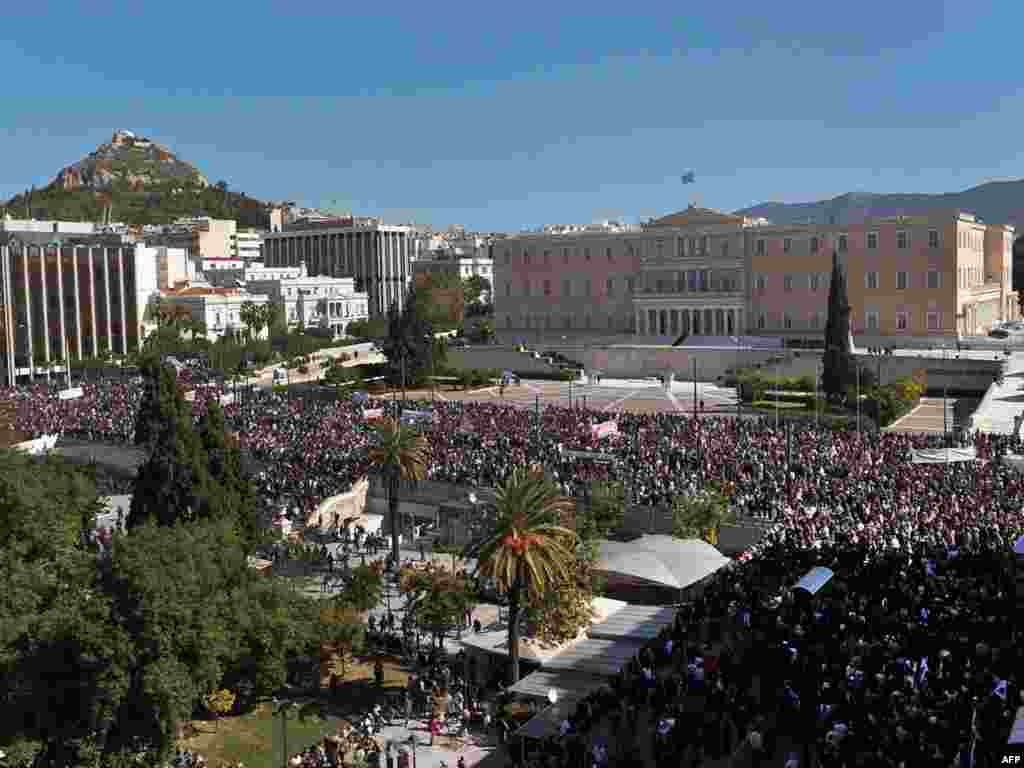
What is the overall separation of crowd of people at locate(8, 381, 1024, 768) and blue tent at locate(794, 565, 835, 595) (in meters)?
0.22

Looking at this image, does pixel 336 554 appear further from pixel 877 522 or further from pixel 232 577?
pixel 877 522

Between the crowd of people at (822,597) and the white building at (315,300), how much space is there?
61.2 metres

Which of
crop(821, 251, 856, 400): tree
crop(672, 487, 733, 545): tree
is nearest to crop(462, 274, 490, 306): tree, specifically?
crop(821, 251, 856, 400): tree

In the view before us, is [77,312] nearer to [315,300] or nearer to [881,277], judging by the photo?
[315,300]

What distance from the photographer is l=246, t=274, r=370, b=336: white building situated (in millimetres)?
99438

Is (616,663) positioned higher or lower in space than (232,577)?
lower

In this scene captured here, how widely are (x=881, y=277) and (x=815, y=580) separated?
5287cm

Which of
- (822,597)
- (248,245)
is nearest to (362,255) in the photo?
(248,245)

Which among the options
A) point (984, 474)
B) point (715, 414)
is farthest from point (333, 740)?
point (715, 414)

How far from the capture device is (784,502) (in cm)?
2997

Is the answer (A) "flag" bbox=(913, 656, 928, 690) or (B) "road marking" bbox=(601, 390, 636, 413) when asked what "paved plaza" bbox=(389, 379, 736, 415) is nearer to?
(B) "road marking" bbox=(601, 390, 636, 413)

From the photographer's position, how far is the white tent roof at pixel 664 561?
2423cm

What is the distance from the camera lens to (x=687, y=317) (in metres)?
75.1

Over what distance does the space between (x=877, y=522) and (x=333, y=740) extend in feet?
46.0
